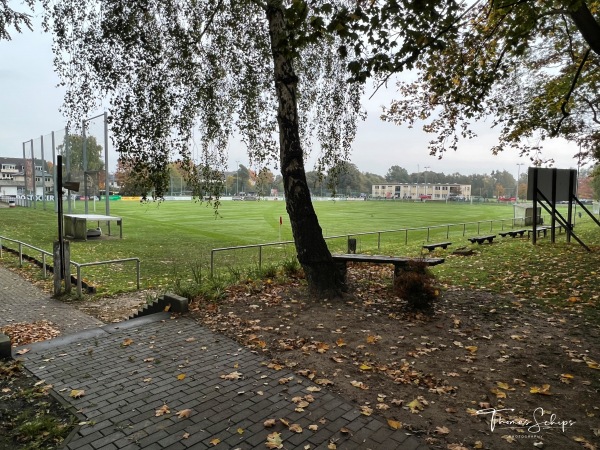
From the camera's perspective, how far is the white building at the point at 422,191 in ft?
403

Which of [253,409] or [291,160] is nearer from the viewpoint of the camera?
[253,409]

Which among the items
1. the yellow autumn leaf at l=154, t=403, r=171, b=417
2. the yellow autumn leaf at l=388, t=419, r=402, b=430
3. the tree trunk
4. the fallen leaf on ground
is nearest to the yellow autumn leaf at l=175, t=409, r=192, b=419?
the yellow autumn leaf at l=154, t=403, r=171, b=417

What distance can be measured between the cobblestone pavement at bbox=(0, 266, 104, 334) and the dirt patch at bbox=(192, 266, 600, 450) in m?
2.96

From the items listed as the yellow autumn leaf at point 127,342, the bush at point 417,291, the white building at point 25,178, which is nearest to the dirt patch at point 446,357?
the bush at point 417,291

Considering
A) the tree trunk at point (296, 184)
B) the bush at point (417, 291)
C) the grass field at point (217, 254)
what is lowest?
the grass field at point (217, 254)

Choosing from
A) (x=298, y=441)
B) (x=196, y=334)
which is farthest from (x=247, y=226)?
(x=298, y=441)

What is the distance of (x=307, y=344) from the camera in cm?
540

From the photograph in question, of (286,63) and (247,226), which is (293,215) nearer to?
(286,63)

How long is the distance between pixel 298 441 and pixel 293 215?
4.62 meters

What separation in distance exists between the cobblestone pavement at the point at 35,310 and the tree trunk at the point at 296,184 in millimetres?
4390

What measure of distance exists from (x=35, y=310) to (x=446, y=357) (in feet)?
28.9

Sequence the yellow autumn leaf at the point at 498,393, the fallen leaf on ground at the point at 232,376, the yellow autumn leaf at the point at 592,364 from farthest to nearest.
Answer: the yellow autumn leaf at the point at 592,364, the fallen leaf on ground at the point at 232,376, the yellow autumn leaf at the point at 498,393

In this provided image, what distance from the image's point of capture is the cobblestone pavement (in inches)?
319

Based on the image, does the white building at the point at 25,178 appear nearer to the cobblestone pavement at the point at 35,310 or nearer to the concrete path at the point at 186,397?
the cobblestone pavement at the point at 35,310
